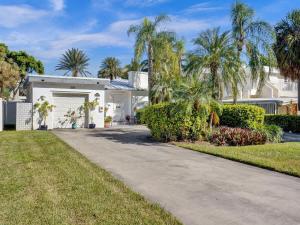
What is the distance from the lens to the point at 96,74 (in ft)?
174

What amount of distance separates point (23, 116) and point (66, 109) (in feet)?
9.05

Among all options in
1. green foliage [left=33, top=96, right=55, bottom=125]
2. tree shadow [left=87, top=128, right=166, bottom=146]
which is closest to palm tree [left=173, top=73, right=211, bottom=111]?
tree shadow [left=87, top=128, right=166, bottom=146]

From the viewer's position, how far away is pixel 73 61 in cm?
4938

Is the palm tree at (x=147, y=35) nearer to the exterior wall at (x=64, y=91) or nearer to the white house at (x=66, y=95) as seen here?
the white house at (x=66, y=95)

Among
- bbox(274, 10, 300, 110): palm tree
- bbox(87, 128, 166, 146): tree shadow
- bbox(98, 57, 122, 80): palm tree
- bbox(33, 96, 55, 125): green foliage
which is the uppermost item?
bbox(98, 57, 122, 80): palm tree

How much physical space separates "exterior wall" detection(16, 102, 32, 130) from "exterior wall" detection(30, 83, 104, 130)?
1.04 feet

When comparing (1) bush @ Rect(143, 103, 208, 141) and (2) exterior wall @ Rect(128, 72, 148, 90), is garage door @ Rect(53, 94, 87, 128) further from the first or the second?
(1) bush @ Rect(143, 103, 208, 141)

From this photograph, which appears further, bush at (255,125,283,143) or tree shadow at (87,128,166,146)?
bush at (255,125,283,143)

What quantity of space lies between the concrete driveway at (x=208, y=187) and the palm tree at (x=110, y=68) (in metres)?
41.1

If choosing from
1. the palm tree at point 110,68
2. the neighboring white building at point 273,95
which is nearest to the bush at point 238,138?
the neighboring white building at point 273,95

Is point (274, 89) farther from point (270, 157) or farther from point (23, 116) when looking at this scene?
point (270, 157)

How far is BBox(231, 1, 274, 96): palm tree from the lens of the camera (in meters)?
19.9


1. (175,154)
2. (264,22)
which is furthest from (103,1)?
(264,22)

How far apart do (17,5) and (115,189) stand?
11598 mm
